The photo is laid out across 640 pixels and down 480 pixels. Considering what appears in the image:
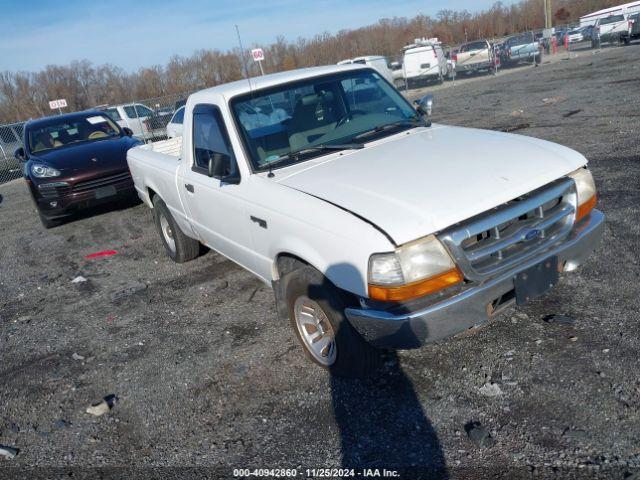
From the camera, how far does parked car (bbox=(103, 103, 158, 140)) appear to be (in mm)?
21375

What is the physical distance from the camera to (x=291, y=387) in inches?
137

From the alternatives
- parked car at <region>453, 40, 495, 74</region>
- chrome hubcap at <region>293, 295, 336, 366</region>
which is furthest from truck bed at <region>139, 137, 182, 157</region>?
parked car at <region>453, 40, 495, 74</region>

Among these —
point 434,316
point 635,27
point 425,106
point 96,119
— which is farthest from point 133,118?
point 635,27

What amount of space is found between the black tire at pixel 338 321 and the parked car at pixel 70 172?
20.2 feet

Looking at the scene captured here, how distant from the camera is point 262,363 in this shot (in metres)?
3.81

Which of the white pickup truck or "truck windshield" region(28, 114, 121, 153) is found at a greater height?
"truck windshield" region(28, 114, 121, 153)

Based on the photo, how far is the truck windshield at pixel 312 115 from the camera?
13.1 feet

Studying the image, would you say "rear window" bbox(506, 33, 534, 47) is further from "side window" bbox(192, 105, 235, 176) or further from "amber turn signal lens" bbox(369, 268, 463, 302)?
"amber turn signal lens" bbox(369, 268, 463, 302)

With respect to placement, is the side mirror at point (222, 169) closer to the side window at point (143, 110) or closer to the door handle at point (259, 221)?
the door handle at point (259, 221)

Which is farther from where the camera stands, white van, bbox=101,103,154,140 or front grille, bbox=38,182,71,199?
white van, bbox=101,103,154,140

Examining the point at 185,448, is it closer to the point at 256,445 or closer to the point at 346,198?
the point at 256,445

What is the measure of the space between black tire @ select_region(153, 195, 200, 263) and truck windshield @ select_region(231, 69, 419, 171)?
2.07m

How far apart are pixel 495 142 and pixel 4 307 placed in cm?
539

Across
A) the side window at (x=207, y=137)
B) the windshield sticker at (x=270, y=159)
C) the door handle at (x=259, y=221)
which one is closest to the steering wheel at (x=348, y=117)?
the windshield sticker at (x=270, y=159)
